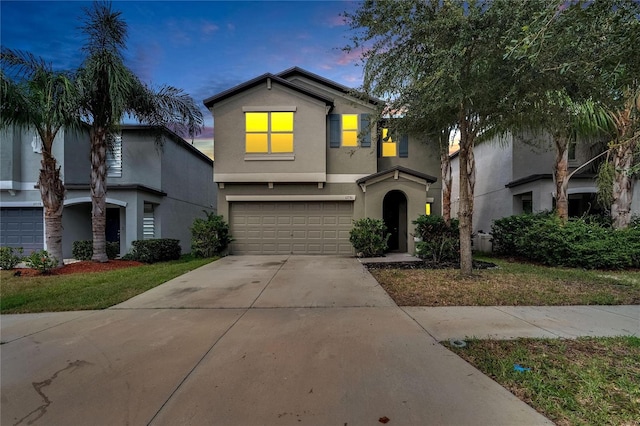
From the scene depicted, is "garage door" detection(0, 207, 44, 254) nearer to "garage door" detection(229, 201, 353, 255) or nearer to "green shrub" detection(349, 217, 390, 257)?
"garage door" detection(229, 201, 353, 255)

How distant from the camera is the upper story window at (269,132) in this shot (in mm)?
13734

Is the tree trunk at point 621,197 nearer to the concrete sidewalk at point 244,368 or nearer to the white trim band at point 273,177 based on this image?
the concrete sidewalk at point 244,368

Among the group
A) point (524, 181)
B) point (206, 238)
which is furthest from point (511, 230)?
point (206, 238)

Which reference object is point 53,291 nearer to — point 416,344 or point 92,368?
point 92,368

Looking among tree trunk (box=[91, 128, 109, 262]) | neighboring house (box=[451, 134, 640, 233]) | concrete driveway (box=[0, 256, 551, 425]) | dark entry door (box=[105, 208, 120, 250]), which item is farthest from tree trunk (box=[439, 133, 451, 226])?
dark entry door (box=[105, 208, 120, 250])

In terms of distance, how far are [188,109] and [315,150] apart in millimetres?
5440

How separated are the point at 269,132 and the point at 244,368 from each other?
1158 centimetres

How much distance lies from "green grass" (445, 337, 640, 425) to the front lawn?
1.98 m

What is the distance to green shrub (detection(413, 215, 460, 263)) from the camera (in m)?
10.9

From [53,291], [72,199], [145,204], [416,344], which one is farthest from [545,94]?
[72,199]

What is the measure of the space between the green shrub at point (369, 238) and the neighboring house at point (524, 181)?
627 centimetres

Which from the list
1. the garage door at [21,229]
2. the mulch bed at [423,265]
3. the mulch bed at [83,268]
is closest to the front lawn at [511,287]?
the mulch bed at [423,265]

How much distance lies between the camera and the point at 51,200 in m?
10.6

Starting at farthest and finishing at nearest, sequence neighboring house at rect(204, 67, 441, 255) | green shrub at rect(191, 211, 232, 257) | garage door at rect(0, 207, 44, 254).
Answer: garage door at rect(0, 207, 44, 254) < neighboring house at rect(204, 67, 441, 255) < green shrub at rect(191, 211, 232, 257)
